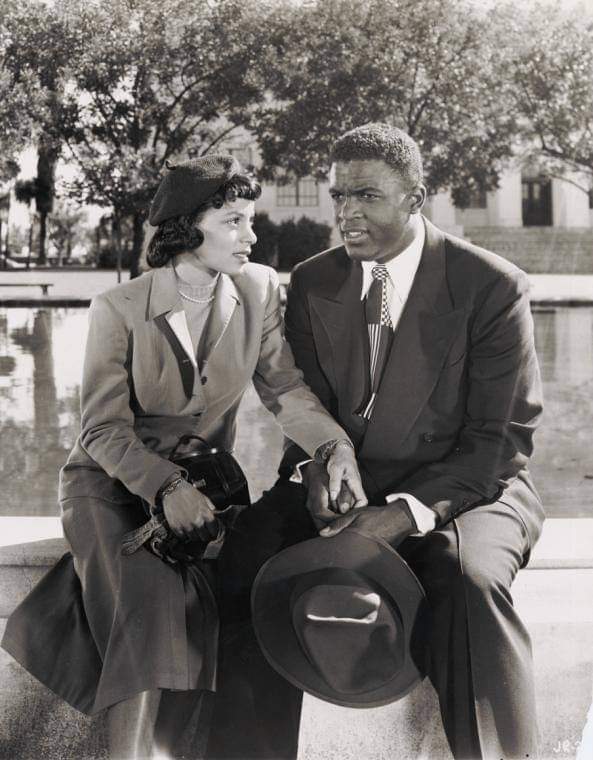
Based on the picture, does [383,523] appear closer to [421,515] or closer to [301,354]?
[421,515]

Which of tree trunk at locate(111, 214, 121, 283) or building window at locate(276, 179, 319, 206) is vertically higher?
building window at locate(276, 179, 319, 206)

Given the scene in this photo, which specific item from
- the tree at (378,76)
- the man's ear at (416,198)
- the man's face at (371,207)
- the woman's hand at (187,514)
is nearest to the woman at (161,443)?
the woman's hand at (187,514)

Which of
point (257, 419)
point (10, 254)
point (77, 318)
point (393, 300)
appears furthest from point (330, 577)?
point (10, 254)

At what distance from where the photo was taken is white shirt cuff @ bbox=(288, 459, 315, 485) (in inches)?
98.3

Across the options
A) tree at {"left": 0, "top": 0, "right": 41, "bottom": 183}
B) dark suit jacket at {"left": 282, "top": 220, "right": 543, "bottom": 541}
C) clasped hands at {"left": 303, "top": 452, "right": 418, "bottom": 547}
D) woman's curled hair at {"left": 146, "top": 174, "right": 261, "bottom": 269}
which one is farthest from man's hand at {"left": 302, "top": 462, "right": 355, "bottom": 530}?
tree at {"left": 0, "top": 0, "right": 41, "bottom": 183}

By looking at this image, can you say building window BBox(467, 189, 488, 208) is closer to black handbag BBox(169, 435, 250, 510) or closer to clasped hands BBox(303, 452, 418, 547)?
clasped hands BBox(303, 452, 418, 547)

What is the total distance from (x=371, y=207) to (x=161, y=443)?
932 millimetres

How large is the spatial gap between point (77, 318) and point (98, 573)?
46.2 inches

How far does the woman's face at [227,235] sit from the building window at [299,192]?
0.61 meters

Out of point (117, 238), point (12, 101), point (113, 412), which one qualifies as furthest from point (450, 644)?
point (12, 101)

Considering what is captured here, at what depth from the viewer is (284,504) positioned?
8.14 ft

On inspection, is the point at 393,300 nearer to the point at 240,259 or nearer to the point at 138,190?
the point at 240,259

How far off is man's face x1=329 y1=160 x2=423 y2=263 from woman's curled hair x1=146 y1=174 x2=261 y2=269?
0.84 feet

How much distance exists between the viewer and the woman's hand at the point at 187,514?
2195 millimetres
